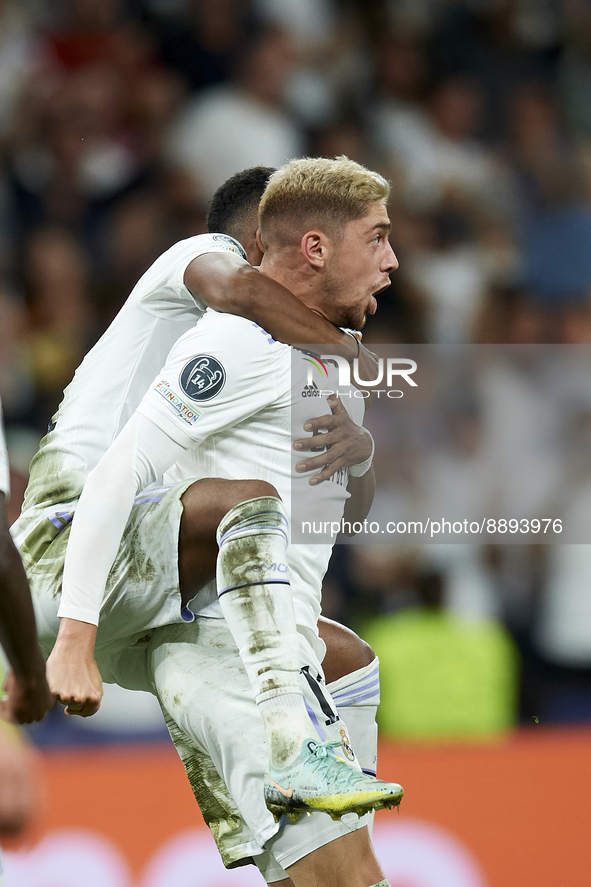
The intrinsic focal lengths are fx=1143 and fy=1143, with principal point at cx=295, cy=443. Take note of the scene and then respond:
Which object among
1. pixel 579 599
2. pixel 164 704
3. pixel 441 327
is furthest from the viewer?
pixel 441 327

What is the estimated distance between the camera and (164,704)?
241 centimetres

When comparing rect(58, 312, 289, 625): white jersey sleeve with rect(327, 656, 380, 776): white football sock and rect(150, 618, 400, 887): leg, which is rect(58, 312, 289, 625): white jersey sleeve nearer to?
rect(150, 618, 400, 887): leg

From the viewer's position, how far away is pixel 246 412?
239cm

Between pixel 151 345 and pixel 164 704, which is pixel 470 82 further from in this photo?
pixel 164 704

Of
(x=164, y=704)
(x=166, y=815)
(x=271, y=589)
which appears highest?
(x=271, y=589)

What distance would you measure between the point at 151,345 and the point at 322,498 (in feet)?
1.78

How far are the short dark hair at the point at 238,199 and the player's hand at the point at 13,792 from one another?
56.6 inches

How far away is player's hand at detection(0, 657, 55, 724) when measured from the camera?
2092mm

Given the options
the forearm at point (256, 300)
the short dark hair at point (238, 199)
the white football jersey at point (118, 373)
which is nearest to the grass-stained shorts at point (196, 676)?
the white football jersey at point (118, 373)

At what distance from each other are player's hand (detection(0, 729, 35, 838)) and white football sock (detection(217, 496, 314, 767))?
0.45 m

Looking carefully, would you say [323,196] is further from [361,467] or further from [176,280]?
[361,467]

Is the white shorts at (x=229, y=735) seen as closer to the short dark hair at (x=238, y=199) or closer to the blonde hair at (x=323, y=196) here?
the blonde hair at (x=323, y=196)

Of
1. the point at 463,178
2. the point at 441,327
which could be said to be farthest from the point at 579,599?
the point at 463,178

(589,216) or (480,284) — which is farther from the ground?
(589,216)
